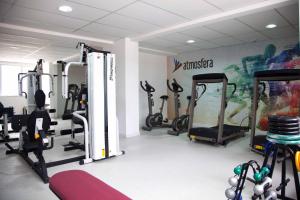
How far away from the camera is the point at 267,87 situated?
598cm

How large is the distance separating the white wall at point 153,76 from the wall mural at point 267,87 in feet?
6.41

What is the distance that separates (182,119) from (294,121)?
14.2 ft

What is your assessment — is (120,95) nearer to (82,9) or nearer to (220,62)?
(82,9)

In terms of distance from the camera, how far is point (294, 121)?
1970mm

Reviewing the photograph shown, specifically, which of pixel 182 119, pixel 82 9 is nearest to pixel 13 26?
pixel 82 9

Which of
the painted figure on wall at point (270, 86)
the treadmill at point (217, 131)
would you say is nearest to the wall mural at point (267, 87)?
the painted figure on wall at point (270, 86)

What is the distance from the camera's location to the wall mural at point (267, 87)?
5.56 meters

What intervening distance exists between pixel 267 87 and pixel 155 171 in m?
4.45

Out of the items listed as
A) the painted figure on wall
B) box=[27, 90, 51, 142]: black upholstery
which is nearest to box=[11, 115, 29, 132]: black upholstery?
box=[27, 90, 51, 142]: black upholstery

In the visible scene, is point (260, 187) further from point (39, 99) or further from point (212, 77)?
point (39, 99)

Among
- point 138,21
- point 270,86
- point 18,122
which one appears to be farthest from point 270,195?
point 270,86

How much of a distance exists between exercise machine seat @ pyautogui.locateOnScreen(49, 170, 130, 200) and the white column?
398cm

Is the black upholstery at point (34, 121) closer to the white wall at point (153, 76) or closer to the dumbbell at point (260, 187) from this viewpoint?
the dumbbell at point (260, 187)

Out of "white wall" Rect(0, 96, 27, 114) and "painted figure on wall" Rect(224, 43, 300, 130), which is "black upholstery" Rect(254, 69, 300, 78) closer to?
"painted figure on wall" Rect(224, 43, 300, 130)
